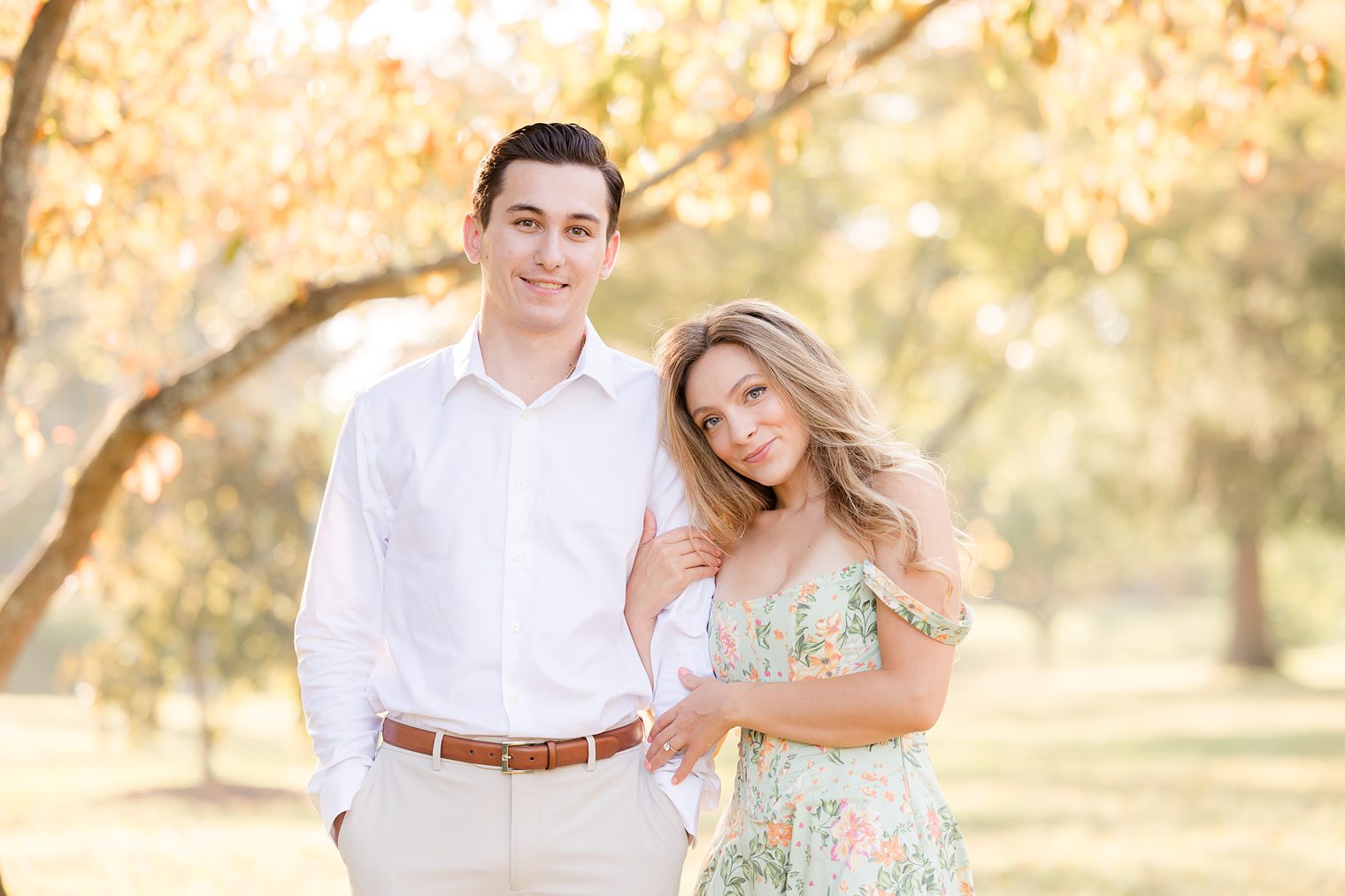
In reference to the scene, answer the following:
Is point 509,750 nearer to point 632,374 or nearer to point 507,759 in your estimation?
point 507,759

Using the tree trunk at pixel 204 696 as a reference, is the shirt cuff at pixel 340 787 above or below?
above

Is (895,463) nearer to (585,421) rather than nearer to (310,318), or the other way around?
(585,421)

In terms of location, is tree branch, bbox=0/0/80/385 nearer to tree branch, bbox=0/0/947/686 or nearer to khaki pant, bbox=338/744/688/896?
tree branch, bbox=0/0/947/686

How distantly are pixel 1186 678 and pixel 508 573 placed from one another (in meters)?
26.7

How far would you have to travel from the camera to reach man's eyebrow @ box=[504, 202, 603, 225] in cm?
324

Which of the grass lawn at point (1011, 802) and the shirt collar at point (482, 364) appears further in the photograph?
the grass lawn at point (1011, 802)

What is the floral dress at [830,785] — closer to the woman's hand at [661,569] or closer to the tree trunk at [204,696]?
the woman's hand at [661,569]

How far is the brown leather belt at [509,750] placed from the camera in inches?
121

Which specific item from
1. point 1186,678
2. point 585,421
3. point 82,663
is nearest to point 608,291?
point 82,663

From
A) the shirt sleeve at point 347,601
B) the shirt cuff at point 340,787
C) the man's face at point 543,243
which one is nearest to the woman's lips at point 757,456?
the man's face at point 543,243

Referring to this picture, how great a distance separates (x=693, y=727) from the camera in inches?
128

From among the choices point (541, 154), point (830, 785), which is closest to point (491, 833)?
point (830, 785)

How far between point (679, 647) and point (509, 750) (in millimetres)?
531

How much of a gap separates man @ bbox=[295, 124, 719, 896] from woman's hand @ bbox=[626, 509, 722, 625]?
0.04 m
